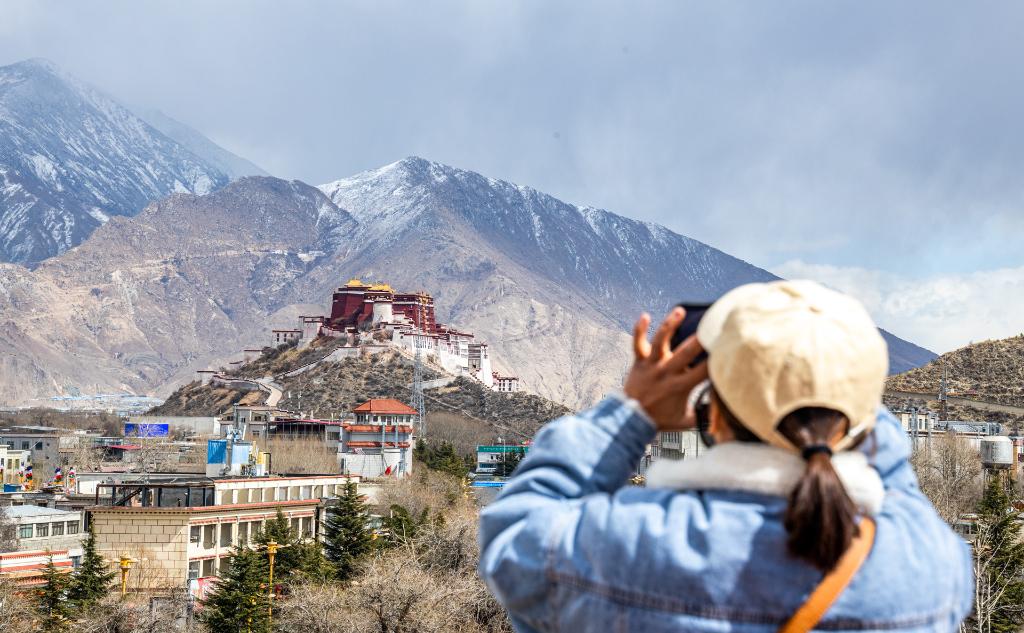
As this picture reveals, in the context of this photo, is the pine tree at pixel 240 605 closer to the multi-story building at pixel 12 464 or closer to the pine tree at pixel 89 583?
the pine tree at pixel 89 583

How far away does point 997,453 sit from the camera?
57719 millimetres

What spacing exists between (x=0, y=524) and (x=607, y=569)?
38322mm

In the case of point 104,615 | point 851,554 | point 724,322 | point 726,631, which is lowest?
point 104,615

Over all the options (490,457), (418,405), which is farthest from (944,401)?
(418,405)

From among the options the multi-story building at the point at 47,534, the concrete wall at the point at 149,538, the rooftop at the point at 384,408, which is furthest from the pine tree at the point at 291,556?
the rooftop at the point at 384,408

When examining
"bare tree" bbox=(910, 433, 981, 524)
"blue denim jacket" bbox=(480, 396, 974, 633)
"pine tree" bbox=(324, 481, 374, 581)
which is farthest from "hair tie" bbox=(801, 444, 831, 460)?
"bare tree" bbox=(910, 433, 981, 524)

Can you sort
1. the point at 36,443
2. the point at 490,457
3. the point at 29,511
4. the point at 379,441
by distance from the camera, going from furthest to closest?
the point at 36,443
the point at 490,457
the point at 379,441
the point at 29,511

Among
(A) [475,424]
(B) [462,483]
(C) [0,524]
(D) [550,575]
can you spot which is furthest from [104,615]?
(A) [475,424]

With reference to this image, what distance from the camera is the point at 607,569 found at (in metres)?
→ 2.19

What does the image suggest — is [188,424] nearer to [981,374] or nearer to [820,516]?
[981,374]

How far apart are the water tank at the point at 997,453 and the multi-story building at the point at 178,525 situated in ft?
112

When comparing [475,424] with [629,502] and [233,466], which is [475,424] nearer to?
[233,466]

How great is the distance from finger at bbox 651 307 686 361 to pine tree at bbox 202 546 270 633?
21457 millimetres

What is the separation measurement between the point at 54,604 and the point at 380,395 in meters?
84.5
